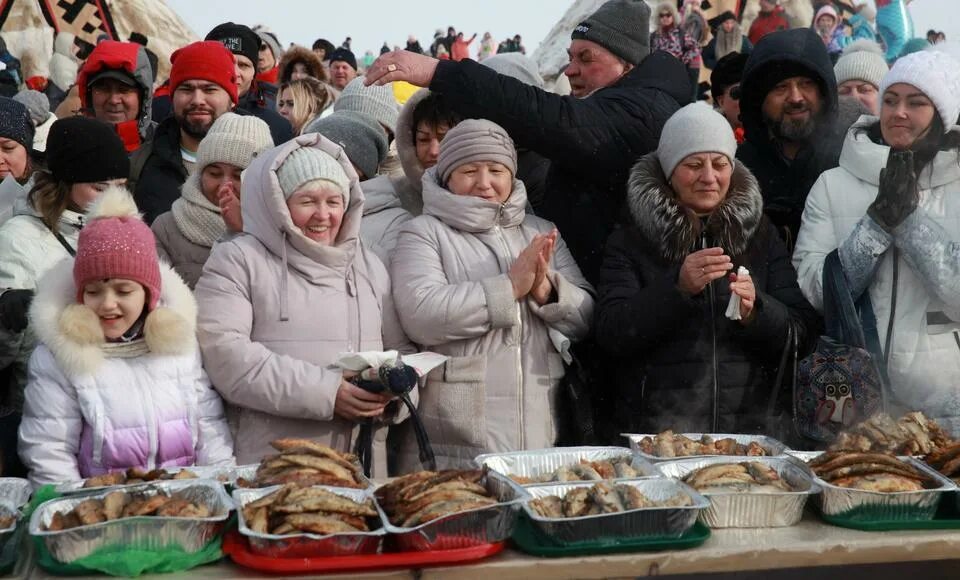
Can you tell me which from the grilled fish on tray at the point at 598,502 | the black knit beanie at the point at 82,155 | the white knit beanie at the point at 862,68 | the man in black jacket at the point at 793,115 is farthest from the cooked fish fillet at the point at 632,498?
the white knit beanie at the point at 862,68

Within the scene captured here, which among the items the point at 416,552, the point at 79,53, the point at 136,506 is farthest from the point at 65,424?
the point at 79,53

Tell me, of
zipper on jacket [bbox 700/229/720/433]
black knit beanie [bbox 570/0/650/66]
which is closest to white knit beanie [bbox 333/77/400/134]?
black knit beanie [bbox 570/0/650/66]

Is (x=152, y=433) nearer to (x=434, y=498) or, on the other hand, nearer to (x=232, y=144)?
(x=434, y=498)

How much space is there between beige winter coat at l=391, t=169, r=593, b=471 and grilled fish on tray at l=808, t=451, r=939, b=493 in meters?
1.08

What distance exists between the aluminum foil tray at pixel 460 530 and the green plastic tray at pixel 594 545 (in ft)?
0.19

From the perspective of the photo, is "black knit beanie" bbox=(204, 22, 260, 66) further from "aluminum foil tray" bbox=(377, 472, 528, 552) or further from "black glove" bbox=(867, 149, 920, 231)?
"aluminum foil tray" bbox=(377, 472, 528, 552)

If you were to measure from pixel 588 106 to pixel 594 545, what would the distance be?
6.64 feet

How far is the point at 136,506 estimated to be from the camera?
267 centimetres

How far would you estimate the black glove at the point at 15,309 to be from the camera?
12.0ft

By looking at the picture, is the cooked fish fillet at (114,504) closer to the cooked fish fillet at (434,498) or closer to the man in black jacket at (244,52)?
the cooked fish fillet at (434,498)

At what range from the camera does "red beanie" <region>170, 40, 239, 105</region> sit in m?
5.18

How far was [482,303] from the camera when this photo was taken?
3771 millimetres

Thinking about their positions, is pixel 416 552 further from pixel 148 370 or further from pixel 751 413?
pixel 751 413

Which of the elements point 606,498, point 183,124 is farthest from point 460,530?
point 183,124
